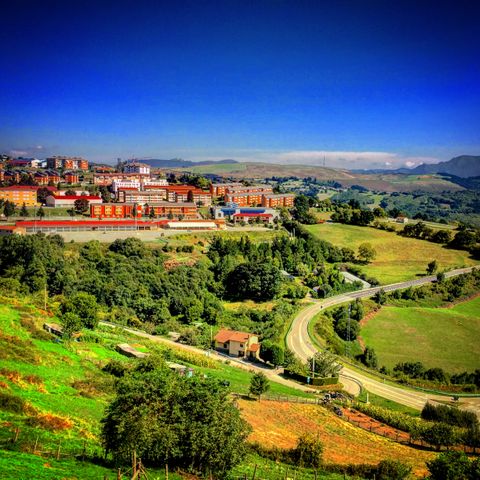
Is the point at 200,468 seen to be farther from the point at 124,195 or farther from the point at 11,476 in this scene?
the point at 124,195

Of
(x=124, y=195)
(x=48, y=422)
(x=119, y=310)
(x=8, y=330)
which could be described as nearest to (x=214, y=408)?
(x=48, y=422)

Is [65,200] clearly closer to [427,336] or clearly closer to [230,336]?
[230,336]

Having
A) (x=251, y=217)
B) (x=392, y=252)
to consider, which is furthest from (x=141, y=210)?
(x=392, y=252)

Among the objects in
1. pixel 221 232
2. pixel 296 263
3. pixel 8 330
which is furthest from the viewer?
pixel 221 232

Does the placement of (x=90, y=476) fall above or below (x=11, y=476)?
below

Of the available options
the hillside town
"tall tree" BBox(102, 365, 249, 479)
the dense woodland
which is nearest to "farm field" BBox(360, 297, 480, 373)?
the dense woodland

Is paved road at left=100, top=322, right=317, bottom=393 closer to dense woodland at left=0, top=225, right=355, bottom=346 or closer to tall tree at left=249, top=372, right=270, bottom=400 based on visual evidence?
dense woodland at left=0, top=225, right=355, bottom=346

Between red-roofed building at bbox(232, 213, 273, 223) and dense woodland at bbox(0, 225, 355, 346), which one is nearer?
dense woodland at bbox(0, 225, 355, 346)
